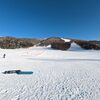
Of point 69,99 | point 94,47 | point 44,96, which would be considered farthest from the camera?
point 94,47

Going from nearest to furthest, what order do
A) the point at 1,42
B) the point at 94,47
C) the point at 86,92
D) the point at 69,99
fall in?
1. the point at 69,99
2. the point at 86,92
3. the point at 94,47
4. the point at 1,42

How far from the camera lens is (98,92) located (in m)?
6.12

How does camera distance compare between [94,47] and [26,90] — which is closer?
[26,90]

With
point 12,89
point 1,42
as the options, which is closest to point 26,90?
point 12,89

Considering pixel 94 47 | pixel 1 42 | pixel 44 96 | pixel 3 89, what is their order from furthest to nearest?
1. pixel 1 42
2. pixel 94 47
3. pixel 3 89
4. pixel 44 96

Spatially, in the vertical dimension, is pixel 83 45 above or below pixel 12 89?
above

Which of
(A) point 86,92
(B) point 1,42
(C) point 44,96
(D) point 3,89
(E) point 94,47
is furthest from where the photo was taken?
(B) point 1,42

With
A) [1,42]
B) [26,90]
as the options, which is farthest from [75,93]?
[1,42]

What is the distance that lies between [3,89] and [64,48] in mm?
39635

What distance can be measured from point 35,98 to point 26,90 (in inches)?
43.8

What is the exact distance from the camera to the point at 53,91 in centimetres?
638

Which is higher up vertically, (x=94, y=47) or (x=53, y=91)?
(x=94, y=47)

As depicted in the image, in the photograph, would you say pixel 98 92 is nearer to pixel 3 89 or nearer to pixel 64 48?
pixel 3 89

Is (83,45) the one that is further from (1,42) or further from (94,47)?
(1,42)
